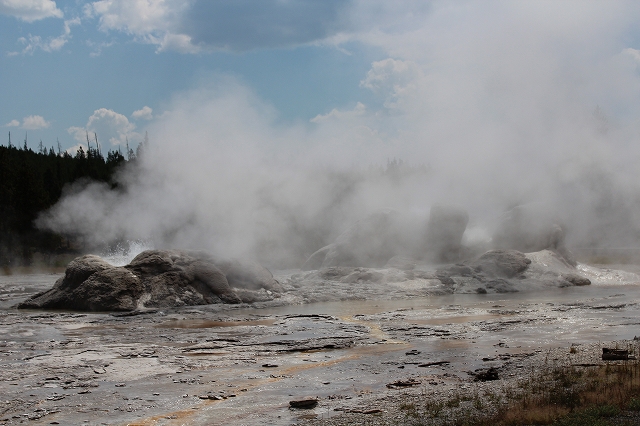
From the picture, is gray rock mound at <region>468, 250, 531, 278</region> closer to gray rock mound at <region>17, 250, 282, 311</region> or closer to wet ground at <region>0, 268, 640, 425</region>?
Answer: wet ground at <region>0, 268, 640, 425</region>

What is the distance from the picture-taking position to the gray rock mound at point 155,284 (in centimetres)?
1936

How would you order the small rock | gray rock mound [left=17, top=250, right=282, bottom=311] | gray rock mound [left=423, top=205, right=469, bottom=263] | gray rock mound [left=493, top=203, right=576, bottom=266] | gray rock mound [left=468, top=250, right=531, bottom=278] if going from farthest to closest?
gray rock mound [left=423, top=205, right=469, bottom=263], gray rock mound [left=493, top=203, right=576, bottom=266], gray rock mound [left=468, top=250, right=531, bottom=278], gray rock mound [left=17, top=250, right=282, bottom=311], the small rock

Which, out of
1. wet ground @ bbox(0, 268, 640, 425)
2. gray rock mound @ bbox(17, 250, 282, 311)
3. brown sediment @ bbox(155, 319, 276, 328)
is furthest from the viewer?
gray rock mound @ bbox(17, 250, 282, 311)

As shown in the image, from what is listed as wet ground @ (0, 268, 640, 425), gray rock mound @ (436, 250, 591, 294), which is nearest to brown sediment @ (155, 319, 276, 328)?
wet ground @ (0, 268, 640, 425)

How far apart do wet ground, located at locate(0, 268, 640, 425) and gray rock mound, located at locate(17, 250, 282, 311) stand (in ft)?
2.90

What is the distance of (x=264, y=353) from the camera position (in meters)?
12.8

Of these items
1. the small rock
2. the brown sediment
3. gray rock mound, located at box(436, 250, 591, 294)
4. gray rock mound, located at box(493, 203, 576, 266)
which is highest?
gray rock mound, located at box(493, 203, 576, 266)

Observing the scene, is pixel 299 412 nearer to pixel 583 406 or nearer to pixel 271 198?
pixel 583 406

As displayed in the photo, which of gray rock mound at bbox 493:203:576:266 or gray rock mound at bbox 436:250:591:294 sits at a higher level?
gray rock mound at bbox 493:203:576:266

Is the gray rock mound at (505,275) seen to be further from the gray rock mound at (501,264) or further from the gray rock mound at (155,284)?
the gray rock mound at (155,284)

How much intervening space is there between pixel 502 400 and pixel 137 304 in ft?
43.7

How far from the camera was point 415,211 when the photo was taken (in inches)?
1518

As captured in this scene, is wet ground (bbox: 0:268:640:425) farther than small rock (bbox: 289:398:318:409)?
Yes

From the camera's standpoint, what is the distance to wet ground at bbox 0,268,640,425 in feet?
29.3
